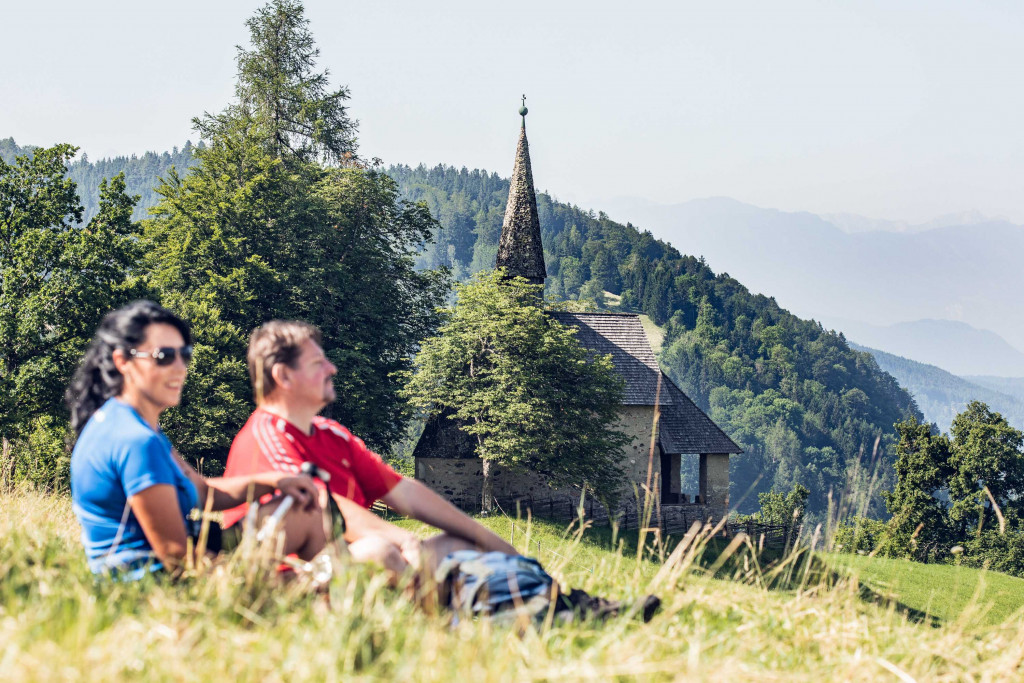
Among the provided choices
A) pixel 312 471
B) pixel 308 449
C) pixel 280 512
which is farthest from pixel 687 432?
pixel 280 512

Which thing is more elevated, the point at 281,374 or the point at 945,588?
the point at 281,374

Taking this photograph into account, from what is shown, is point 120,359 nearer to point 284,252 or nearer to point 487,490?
point 284,252

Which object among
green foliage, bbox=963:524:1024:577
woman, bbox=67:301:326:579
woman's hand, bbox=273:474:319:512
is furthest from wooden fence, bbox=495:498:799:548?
woman's hand, bbox=273:474:319:512

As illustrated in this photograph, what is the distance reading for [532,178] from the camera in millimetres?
35062

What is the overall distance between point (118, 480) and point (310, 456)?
0.81 meters

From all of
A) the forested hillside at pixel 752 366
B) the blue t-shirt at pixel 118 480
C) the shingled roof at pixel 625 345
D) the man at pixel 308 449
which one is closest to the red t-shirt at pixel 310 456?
the man at pixel 308 449

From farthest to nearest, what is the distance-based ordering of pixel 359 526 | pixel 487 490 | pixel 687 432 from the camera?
pixel 687 432, pixel 487 490, pixel 359 526

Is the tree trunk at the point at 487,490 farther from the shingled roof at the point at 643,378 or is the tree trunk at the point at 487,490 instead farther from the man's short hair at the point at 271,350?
the man's short hair at the point at 271,350

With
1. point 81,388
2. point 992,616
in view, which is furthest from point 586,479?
point 81,388

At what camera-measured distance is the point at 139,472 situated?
10.8ft

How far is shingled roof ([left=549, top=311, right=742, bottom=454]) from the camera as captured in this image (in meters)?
34.9

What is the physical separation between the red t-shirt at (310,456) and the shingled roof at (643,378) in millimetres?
30380

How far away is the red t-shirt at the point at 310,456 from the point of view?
12.6 feet

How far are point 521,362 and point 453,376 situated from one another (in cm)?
236
